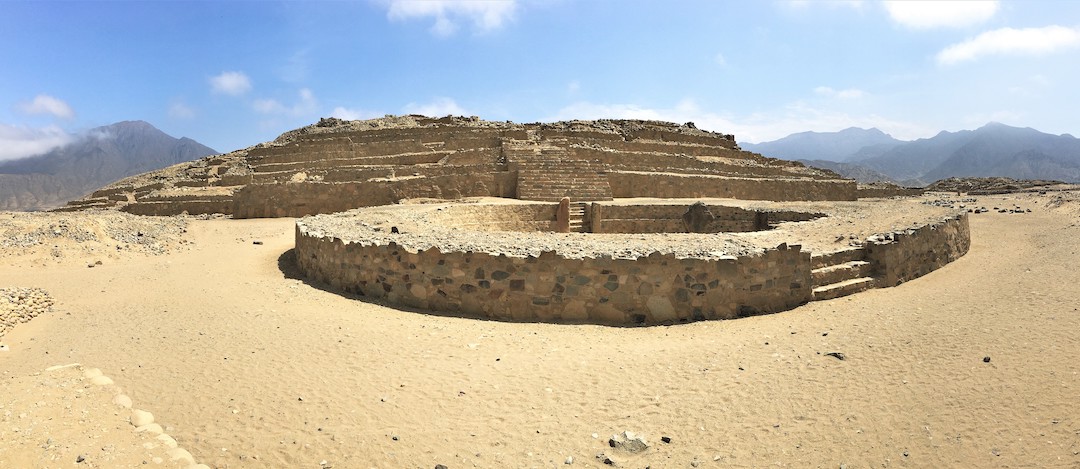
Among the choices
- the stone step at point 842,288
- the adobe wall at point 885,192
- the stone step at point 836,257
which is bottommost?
the stone step at point 842,288

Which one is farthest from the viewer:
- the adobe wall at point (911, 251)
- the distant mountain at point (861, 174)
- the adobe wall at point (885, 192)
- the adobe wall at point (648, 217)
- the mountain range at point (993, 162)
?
the mountain range at point (993, 162)

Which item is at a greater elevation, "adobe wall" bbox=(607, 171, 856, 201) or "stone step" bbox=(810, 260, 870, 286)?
"adobe wall" bbox=(607, 171, 856, 201)

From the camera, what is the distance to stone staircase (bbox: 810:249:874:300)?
299 inches

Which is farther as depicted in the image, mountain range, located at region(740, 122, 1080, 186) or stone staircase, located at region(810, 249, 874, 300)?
mountain range, located at region(740, 122, 1080, 186)

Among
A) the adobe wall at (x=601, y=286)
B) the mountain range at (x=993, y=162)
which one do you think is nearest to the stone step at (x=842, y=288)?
the adobe wall at (x=601, y=286)

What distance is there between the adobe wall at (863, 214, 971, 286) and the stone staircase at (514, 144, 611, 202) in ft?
38.7

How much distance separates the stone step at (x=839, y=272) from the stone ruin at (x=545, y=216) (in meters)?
0.03

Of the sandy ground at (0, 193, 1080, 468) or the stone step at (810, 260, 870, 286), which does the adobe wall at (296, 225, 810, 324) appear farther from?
the stone step at (810, 260, 870, 286)

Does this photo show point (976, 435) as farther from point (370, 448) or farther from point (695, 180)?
point (695, 180)

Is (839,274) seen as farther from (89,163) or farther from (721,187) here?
(89,163)

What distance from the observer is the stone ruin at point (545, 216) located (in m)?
6.61

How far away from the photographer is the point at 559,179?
2114 cm

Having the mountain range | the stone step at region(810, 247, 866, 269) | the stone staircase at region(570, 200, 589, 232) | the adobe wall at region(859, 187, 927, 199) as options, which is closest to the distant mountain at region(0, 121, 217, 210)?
the stone staircase at region(570, 200, 589, 232)

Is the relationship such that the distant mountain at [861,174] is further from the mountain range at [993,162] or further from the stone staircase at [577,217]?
the stone staircase at [577,217]
